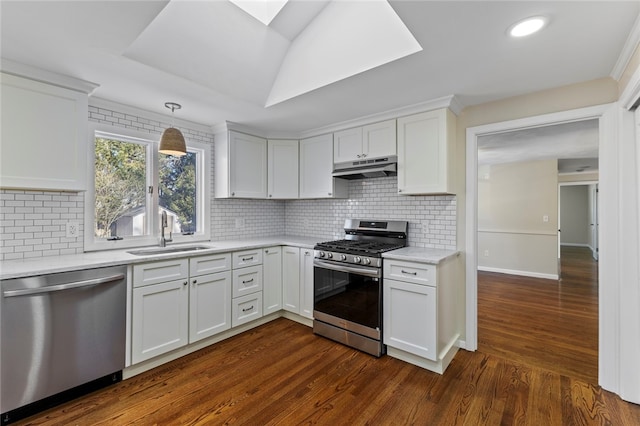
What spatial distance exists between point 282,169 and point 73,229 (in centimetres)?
221

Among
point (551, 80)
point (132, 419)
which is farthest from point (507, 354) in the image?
point (132, 419)

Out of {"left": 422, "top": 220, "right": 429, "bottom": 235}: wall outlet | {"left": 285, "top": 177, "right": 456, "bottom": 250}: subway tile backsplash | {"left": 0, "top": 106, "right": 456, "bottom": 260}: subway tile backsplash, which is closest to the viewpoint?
{"left": 0, "top": 106, "right": 456, "bottom": 260}: subway tile backsplash

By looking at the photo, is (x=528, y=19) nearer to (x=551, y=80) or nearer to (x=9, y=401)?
(x=551, y=80)

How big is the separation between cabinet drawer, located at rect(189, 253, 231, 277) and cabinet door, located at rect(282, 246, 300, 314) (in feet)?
2.40

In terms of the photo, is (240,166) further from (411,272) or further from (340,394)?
(340,394)

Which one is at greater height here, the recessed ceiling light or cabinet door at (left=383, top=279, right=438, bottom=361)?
the recessed ceiling light

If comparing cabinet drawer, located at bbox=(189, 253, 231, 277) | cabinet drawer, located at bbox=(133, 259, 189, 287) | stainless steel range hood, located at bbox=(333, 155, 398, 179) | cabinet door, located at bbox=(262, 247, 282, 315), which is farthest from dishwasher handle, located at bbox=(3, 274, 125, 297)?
stainless steel range hood, located at bbox=(333, 155, 398, 179)

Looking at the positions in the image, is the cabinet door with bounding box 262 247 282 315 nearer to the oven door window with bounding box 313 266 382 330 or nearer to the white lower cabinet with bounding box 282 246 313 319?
the white lower cabinet with bounding box 282 246 313 319

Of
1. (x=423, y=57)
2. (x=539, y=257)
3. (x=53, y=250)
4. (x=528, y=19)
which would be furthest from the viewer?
(x=539, y=257)

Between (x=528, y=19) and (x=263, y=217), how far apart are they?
3389mm

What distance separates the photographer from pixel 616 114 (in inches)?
81.9

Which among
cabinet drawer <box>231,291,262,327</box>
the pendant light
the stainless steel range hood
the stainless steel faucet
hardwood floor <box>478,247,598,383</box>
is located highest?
Answer: the pendant light

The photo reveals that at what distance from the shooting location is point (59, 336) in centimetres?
192

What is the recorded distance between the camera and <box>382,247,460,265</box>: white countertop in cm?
233
